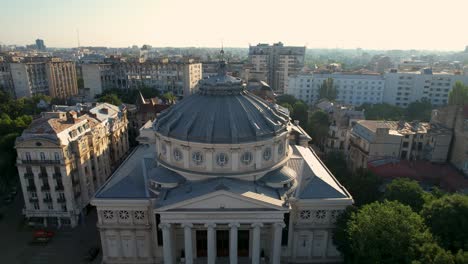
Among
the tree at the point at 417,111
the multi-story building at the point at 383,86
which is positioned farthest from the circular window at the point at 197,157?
Answer: the multi-story building at the point at 383,86

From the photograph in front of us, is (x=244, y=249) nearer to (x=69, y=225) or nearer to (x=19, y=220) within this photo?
(x=69, y=225)

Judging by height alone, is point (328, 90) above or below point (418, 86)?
below

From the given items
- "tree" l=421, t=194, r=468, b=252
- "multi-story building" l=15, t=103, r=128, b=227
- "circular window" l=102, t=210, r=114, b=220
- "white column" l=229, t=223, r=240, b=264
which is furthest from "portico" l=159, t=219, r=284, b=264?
"multi-story building" l=15, t=103, r=128, b=227

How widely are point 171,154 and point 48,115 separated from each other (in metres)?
28.5

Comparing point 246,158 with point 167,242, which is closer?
point 167,242

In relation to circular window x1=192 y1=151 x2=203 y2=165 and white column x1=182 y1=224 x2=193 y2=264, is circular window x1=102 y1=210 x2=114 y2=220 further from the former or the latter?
circular window x1=192 y1=151 x2=203 y2=165

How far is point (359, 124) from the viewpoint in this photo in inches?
2542

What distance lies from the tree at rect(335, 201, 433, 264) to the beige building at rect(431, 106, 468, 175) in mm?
30464

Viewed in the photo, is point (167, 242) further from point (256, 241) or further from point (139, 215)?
point (256, 241)

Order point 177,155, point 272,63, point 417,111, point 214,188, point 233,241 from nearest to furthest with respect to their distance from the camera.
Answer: point 214,188 < point 233,241 < point 177,155 < point 417,111 < point 272,63

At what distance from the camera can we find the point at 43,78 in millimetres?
126938

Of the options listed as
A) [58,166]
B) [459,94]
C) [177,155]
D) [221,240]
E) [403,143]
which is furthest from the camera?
[459,94]

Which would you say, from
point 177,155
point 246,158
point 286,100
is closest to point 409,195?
point 246,158

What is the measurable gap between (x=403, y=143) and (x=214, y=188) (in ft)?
134
